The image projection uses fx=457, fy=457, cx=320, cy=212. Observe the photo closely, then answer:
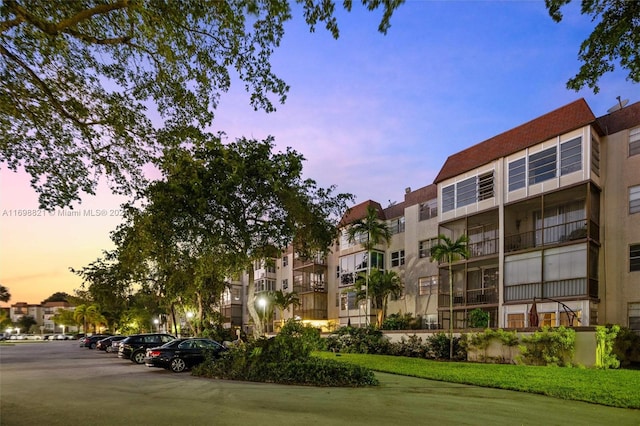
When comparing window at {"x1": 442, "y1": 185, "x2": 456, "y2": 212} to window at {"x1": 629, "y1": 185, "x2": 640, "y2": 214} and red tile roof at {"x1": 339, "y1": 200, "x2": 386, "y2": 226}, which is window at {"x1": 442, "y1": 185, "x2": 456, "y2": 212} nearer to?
red tile roof at {"x1": 339, "y1": 200, "x2": 386, "y2": 226}

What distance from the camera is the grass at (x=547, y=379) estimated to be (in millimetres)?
12031

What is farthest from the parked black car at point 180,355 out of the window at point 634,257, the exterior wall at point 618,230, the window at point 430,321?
the window at point 634,257

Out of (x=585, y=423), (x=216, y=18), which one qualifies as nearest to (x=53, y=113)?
(x=216, y=18)

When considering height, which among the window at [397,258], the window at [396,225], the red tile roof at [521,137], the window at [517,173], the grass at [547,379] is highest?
the red tile roof at [521,137]

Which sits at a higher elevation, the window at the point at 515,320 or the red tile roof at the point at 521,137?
the red tile roof at the point at 521,137

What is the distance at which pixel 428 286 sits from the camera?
34.7 m

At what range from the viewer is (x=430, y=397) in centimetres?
1195

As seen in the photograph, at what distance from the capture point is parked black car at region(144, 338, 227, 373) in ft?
62.2

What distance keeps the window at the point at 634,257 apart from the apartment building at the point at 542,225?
0.17ft

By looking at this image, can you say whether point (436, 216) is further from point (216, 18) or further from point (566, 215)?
point (216, 18)

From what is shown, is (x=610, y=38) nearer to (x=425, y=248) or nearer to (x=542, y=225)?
(x=542, y=225)

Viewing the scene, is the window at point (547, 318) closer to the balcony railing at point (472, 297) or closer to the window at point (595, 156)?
the balcony railing at point (472, 297)

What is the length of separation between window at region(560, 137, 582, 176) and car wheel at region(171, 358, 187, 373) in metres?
21.6

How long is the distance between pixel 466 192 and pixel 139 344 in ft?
75.0
